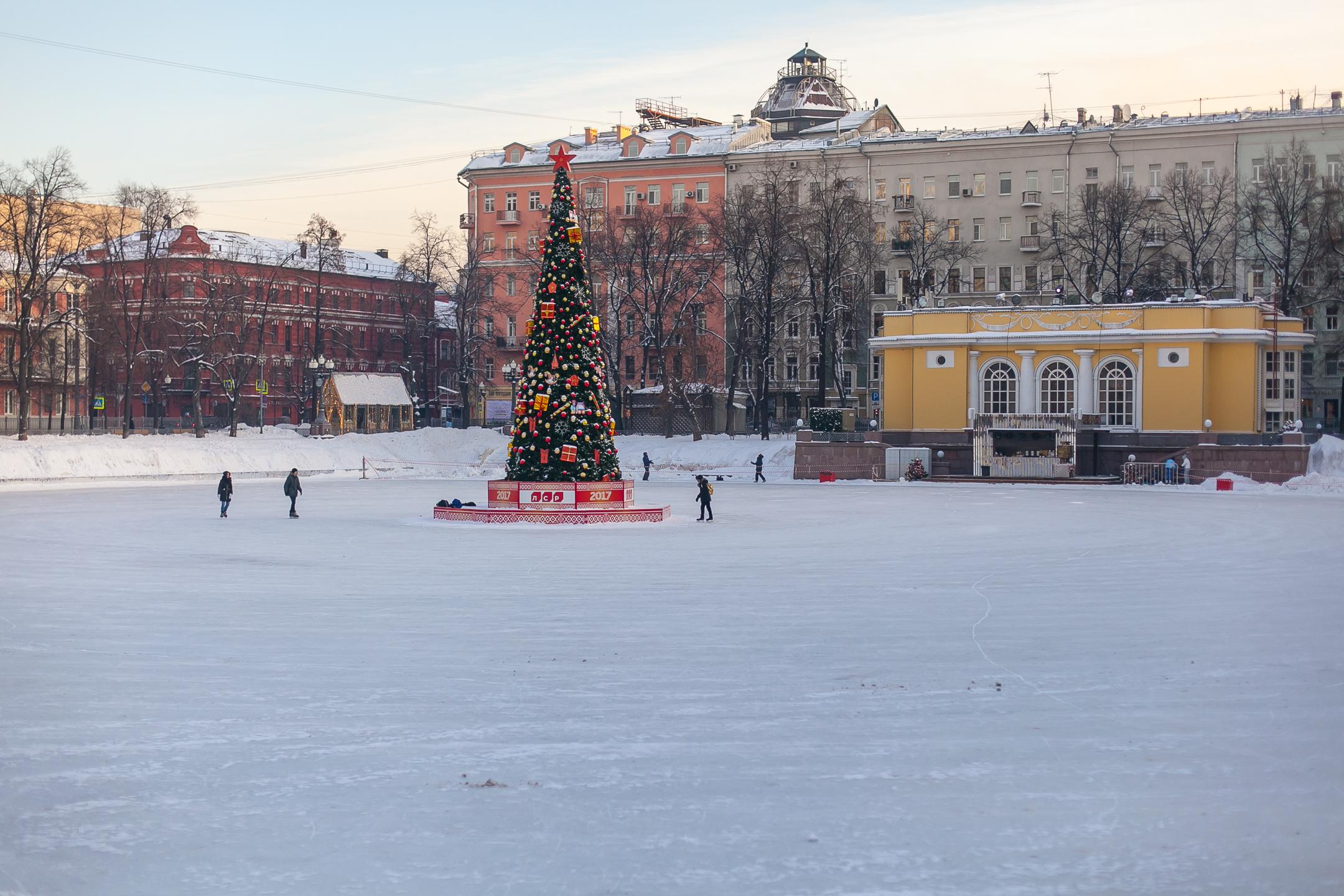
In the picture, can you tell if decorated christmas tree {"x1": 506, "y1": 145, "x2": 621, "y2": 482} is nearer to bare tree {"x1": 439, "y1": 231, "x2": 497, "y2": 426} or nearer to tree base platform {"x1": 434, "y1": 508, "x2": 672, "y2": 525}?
tree base platform {"x1": 434, "y1": 508, "x2": 672, "y2": 525}

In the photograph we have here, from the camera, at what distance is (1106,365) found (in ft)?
181

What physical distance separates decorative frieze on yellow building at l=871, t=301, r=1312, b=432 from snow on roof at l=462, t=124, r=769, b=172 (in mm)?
30493

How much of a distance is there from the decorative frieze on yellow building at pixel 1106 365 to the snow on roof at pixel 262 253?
1932 inches

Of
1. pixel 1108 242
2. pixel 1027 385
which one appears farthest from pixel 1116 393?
pixel 1108 242

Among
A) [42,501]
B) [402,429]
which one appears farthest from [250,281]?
[42,501]

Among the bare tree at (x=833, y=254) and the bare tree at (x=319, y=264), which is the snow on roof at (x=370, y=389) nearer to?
the bare tree at (x=319, y=264)

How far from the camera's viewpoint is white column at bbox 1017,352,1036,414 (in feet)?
185

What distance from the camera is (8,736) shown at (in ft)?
35.5

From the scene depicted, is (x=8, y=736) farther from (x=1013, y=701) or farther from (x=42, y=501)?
(x=42, y=501)

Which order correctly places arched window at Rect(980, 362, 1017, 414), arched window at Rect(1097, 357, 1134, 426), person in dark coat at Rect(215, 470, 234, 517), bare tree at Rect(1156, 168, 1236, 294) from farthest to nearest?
bare tree at Rect(1156, 168, 1236, 294) < arched window at Rect(980, 362, 1017, 414) < arched window at Rect(1097, 357, 1134, 426) < person in dark coat at Rect(215, 470, 234, 517)

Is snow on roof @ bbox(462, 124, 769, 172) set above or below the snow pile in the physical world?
above

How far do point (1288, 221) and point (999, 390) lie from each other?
22.9m

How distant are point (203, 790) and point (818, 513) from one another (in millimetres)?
27842

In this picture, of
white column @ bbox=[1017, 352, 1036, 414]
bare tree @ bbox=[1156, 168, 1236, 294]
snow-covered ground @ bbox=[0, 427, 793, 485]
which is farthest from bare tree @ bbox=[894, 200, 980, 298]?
white column @ bbox=[1017, 352, 1036, 414]
